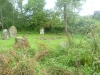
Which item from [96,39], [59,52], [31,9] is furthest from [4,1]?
[96,39]

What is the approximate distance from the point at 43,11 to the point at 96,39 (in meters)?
29.9

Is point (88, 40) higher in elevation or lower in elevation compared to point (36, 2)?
lower

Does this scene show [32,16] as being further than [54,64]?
Yes

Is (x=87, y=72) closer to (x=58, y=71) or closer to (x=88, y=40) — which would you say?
(x=58, y=71)

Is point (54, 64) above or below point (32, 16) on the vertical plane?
below

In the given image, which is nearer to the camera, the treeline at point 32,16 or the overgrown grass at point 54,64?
the overgrown grass at point 54,64

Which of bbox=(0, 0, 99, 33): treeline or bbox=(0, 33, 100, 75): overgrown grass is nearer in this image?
bbox=(0, 33, 100, 75): overgrown grass

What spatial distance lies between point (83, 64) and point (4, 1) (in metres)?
31.7

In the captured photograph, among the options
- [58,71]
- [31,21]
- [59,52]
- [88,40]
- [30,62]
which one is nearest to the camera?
[30,62]

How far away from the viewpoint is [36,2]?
41.2 m

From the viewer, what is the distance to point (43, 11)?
40.3m

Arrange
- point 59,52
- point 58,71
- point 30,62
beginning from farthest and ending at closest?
point 59,52 → point 58,71 → point 30,62

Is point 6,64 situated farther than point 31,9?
No

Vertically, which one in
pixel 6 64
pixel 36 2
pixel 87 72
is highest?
pixel 36 2
